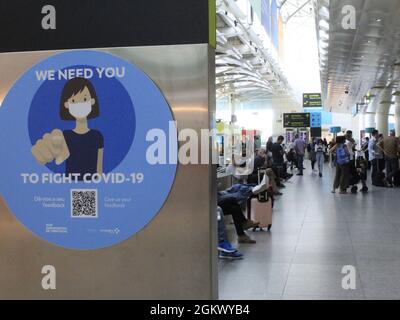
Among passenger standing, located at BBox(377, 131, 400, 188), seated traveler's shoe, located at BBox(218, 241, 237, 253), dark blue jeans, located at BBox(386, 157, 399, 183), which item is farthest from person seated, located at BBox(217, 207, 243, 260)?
dark blue jeans, located at BBox(386, 157, 399, 183)

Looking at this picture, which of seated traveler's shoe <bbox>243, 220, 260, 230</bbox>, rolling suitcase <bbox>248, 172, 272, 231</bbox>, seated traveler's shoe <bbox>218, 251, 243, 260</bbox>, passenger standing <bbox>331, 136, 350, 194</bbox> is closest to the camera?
seated traveler's shoe <bbox>218, 251, 243, 260</bbox>

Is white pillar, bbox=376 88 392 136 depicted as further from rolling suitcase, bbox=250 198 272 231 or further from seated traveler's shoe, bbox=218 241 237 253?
A: seated traveler's shoe, bbox=218 241 237 253

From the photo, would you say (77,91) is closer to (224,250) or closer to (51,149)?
(51,149)

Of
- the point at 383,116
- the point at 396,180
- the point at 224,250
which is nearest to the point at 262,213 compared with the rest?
the point at 224,250

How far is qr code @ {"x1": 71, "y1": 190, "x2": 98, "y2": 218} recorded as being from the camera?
3184mm

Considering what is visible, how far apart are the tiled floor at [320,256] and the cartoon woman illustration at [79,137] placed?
7.48ft

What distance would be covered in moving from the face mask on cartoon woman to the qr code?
477 mm

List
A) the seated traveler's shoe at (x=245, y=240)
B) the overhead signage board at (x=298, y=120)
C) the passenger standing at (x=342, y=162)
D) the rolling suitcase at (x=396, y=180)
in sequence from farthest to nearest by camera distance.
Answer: the overhead signage board at (x=298, y=120) → the rolling suitcase at (x=396, y=180) → the passenger standing at (x=342, y=162) → the seated traveler's shoe at (x=245, y=240)

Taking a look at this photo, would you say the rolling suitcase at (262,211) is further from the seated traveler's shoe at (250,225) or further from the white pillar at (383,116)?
the white pillar at (383,116)

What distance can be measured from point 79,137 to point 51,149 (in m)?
→ 0.21

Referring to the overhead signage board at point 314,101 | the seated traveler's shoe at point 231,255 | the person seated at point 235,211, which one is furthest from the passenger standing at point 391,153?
the overhead signage board at point 314,101

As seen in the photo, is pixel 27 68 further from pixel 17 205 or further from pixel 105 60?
pixel 17 205

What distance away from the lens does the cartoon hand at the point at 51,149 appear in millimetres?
3217

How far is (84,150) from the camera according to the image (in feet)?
10.5
